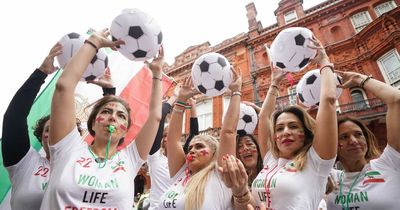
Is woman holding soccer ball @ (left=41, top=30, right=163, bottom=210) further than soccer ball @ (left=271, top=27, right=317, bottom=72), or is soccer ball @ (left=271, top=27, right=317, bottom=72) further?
soccer ball @ (left=271, top=27, right=317, bottom=72)

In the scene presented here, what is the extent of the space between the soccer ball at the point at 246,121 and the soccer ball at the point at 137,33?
194 cm

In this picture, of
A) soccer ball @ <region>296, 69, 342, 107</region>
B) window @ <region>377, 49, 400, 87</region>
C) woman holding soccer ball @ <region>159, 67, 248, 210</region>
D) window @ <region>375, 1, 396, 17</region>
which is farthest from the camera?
window @ <region>375, 1, 396, 17</region>

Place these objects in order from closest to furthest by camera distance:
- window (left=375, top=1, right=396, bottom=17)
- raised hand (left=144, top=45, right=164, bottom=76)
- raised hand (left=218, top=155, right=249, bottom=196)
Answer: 1. raised hand (left=218, top=155, right=249, bottom=196)
2. raised hand (left=144, top=45, right=164, bottom=76)
3. window (left=375, top=1, right=396, bottom=17)

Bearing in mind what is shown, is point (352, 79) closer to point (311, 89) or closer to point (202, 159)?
point (311, 89)

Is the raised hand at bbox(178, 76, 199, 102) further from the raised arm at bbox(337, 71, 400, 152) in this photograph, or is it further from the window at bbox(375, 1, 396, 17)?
the window at bbox(375, 1, 396, 17)

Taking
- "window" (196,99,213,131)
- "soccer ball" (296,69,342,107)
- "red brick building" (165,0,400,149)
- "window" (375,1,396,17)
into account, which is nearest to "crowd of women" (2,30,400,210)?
"soccer ball" (296,69,342,107)

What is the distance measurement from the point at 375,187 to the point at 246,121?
2.10m

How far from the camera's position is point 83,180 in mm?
1646

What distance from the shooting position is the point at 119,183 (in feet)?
5.75

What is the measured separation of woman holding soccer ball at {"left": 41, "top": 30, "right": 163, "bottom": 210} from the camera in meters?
1.60

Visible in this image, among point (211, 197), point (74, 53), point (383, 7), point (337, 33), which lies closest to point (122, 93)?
point (74, 53)

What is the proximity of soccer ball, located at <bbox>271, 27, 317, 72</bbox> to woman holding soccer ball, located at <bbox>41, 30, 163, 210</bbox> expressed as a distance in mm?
2019

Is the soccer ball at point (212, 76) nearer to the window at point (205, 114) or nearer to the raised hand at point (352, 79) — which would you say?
the raised hand at point (352, 79)

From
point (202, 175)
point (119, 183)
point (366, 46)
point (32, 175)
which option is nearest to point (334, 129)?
point (202, 175)
